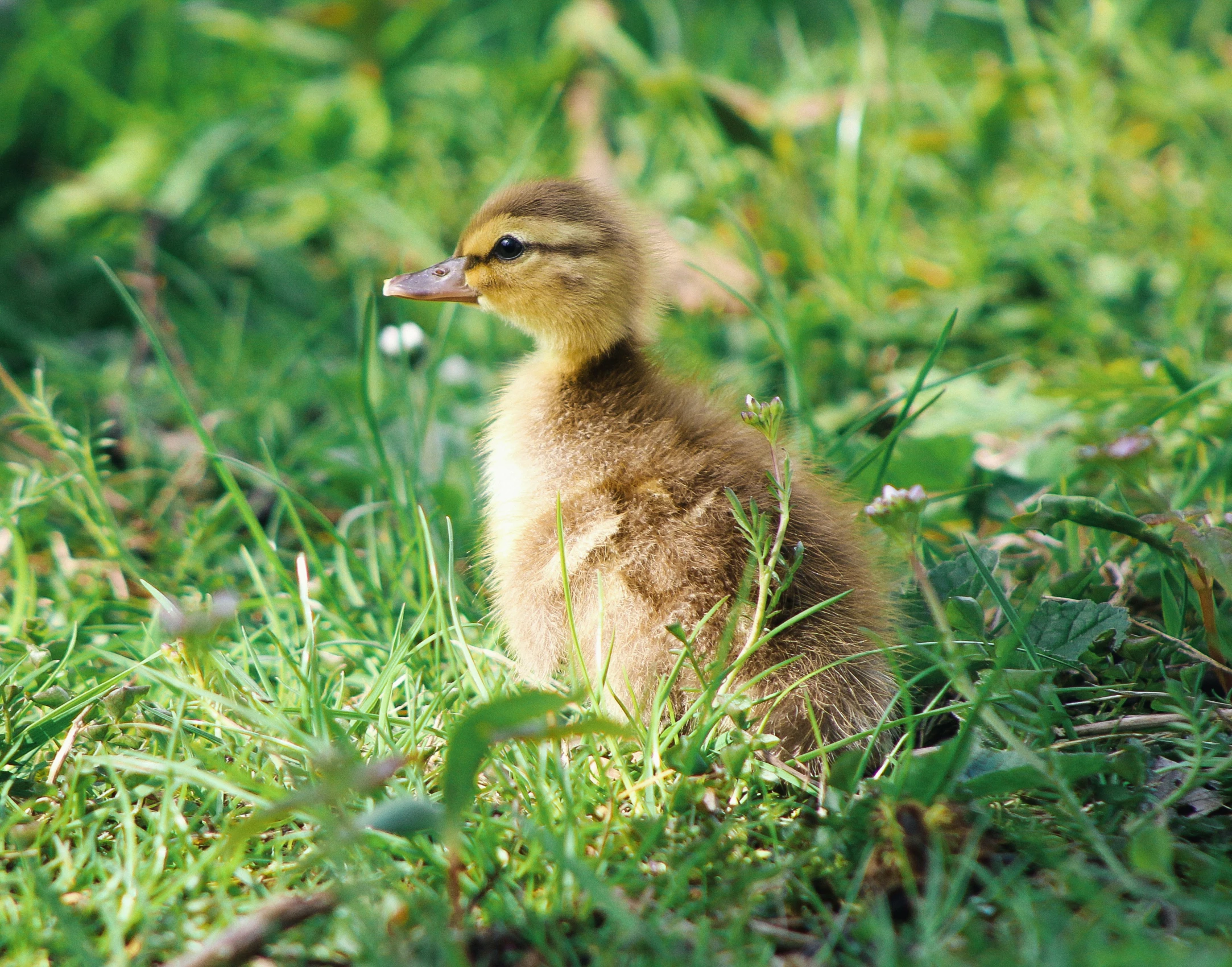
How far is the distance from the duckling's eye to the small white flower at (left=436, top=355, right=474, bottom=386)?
1.04 m

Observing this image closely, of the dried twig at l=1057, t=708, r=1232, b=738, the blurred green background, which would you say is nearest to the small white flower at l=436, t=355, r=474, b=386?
the blurred green background

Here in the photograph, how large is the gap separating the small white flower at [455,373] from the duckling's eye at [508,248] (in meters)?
1.04

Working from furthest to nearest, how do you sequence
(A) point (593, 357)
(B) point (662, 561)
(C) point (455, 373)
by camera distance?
1. (C) point (455, 373)
2. (A) point (593, 357)
3. (B) point (662, 561)

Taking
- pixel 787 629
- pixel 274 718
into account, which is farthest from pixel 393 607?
pixel 787 629

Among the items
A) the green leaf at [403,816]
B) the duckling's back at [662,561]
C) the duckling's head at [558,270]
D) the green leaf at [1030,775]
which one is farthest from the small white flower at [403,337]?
the green leaf at [1030,775]

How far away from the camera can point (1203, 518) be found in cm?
205

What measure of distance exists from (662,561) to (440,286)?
38.2 inches

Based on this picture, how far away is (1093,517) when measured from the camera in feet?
6.46

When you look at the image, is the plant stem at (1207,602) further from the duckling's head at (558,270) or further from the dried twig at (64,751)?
the dried twig at (64,751)

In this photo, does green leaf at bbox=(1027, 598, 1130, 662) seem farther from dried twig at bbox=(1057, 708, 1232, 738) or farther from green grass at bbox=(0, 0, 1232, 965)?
dried twig at bbox=(1057, 708, 1232, 738)

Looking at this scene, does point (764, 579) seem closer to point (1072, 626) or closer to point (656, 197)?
point (1072, 626)

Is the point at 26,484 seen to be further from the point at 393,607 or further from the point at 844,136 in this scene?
the point at 844,136

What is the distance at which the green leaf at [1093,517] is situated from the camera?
1.95m

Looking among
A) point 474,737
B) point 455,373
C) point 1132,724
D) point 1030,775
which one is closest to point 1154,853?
point 1030,775
